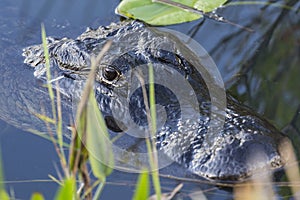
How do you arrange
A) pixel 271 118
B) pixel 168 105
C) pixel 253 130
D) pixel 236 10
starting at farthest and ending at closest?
pixel 236 10 < pixel 271 118 < pixel 168 105 < pixel 253 130

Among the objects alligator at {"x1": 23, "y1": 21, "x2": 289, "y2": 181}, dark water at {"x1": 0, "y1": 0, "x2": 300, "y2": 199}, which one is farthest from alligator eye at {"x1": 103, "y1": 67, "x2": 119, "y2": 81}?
dark water at {"x1": 0, "y1": 0, "x2": 300, "y2": 199}

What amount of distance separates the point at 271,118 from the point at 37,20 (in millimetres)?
1457

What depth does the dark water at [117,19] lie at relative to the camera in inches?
104

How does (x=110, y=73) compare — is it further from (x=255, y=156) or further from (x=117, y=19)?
(x=117, y=19)

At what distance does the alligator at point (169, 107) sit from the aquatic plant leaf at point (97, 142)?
A: 0.52 meters

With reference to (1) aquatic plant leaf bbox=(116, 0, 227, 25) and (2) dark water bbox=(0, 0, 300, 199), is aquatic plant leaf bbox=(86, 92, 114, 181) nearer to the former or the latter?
(2) dark water bbox=(0, 0, 300, 199)

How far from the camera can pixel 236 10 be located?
3783 millimetres

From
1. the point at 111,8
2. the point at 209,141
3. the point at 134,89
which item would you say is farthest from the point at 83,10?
the point at 209,141

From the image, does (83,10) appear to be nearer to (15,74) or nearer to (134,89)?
(15,74)

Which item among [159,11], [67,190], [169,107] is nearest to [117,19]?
[159,11]

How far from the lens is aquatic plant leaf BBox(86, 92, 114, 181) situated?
1.73 m

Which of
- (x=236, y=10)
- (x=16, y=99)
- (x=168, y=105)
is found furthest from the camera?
(x=236, y=10)

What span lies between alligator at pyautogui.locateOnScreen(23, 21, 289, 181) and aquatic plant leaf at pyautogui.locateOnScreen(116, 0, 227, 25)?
0.44 meters

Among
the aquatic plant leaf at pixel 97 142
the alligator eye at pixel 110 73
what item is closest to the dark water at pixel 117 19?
the alligator eye at pixel 110 73
